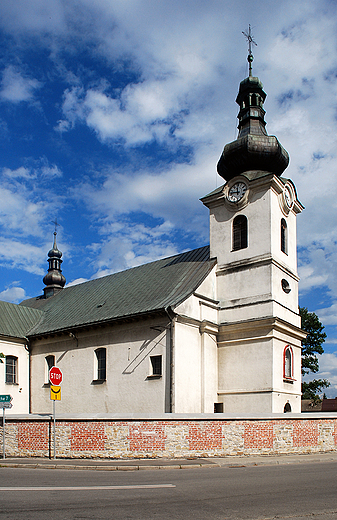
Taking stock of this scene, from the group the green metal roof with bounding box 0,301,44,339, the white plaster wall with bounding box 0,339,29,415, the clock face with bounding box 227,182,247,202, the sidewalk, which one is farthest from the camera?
the green metal roof with bounding box 0,301,44,339

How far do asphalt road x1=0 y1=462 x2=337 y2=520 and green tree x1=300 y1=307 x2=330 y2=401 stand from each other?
1217 inches

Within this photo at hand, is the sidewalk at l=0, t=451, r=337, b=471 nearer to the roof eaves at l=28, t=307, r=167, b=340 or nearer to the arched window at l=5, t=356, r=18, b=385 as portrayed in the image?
the roof eaves at l=28, t=307, r=167, b=340

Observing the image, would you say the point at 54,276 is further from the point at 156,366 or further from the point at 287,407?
the point at 287,407

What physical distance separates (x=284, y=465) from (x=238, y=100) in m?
21.6

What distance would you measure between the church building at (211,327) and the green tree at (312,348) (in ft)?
57.9

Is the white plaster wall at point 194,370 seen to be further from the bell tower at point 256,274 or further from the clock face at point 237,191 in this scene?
the clock face at point 237,191

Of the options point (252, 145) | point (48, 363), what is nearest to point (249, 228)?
point (252, 145)

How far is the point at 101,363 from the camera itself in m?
25.1

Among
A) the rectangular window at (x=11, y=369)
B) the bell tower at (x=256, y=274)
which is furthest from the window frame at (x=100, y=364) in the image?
the rectangular window at (x=11, y=369)

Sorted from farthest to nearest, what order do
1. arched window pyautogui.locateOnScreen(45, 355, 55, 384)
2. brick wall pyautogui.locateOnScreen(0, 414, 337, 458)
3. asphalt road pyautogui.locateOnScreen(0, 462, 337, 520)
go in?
arched window pyautogui.locateOnScreen(45, 355, 55, 384)
brick wall pyautogui.locateOnScreen(0, 414, 337, 458)
asphalt road pyautogui.locateOnScreen(0, 462, 337, 520)

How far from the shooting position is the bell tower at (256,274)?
2280cm

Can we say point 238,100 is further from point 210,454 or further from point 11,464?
point 11,464

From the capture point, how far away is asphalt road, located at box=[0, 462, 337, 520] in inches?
273

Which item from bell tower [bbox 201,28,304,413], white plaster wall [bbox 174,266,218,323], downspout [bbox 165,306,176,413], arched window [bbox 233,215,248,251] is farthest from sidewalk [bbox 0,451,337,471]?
arched window [bbox 233,215,248,251]
